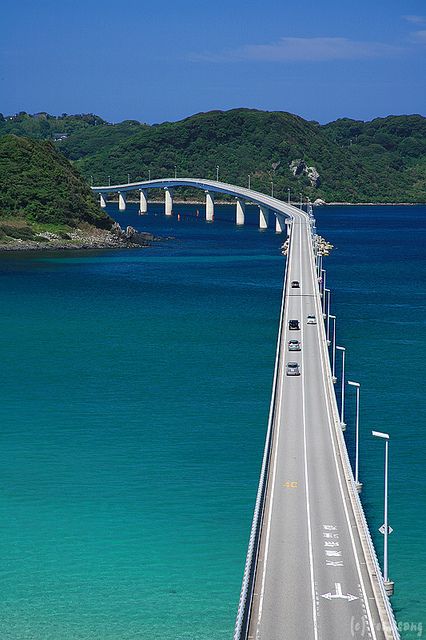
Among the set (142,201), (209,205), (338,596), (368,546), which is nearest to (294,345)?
(368,546)

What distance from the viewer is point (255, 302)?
81250mm

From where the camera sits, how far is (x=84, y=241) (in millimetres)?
123625

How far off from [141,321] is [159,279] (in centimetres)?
2408

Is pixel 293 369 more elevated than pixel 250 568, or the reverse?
pixel 293 369

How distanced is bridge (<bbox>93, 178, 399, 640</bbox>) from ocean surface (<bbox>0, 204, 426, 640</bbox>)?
1.84m

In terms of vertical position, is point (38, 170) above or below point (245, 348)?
above

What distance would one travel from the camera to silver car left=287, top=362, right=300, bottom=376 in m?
46.9

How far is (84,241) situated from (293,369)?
79.1 meters

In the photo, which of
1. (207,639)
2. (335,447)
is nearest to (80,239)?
(335,447)

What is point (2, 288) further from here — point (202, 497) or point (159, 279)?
point (202, 497)

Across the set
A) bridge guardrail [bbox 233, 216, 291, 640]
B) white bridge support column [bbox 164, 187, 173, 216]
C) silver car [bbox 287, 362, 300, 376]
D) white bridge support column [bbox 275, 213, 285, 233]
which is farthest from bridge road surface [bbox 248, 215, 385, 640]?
white bridge support column [bbox 164, 187, 173, 216]

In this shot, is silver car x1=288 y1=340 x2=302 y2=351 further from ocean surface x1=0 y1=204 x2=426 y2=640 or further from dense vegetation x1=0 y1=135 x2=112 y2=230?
dense vegetation x1=0 y1=135 x2=112 y2=230

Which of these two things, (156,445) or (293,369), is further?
(293,369)

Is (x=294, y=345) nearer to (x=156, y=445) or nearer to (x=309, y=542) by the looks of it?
(x=156, y=445)
